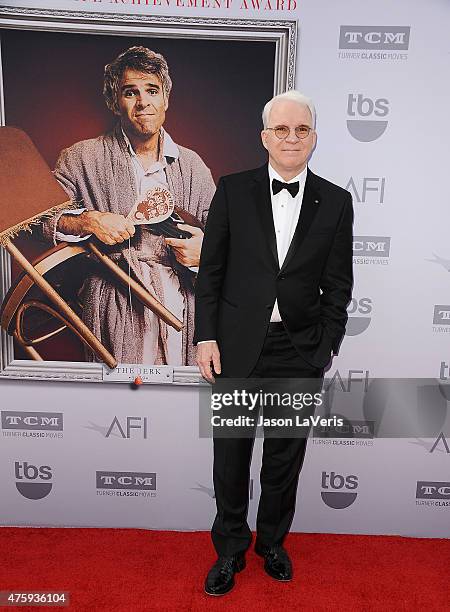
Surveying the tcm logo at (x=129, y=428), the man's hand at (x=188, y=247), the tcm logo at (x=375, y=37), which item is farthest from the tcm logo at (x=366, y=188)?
the tcm logo at (x=129, y=428)

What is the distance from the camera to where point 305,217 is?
83.7 inches

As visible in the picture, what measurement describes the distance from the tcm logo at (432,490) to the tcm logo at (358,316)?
885 mm

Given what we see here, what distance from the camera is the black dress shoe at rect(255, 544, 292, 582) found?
2.36 metres

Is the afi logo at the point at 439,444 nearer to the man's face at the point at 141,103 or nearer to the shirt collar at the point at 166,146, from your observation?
the shirt collar at the point at 166,146

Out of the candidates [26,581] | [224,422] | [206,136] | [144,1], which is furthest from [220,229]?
[26,581]

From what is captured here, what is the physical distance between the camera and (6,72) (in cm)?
238

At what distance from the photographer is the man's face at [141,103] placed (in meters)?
2.39

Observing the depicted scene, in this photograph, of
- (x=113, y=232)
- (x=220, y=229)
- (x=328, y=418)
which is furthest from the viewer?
(x=328, y=418)

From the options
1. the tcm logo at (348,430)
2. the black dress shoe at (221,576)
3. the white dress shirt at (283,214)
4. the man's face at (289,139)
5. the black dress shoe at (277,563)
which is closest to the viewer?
the man's face at (289,139)

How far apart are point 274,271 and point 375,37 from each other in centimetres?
119

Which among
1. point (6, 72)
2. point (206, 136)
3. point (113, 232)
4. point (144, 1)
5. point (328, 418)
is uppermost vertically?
point (144, 1)

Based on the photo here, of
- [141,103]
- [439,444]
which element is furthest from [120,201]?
[439,444]

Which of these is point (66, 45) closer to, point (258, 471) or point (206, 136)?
point (206, 136)

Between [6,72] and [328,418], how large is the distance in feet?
7.40
